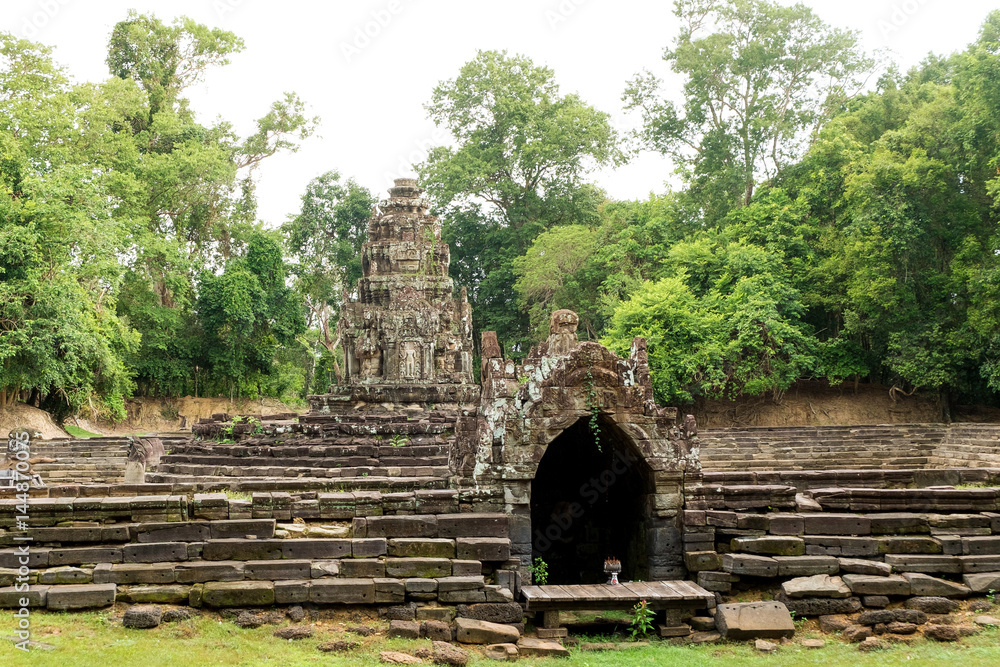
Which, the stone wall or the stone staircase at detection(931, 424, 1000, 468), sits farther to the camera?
the stone staircase at detection(931, 424, 1000, 468)

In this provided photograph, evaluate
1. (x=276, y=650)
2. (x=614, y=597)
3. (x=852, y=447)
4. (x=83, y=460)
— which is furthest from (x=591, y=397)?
(x=852, y=447)

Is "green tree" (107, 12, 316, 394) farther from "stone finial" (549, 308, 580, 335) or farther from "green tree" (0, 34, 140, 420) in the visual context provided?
"stone finial" (549, 308, 580, 335)

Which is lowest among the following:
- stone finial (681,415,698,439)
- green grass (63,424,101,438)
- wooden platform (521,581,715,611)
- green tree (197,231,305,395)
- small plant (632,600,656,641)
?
small plant (632,600,656,641)

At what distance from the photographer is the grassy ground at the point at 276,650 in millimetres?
7156

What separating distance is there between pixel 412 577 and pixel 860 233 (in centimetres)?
2529

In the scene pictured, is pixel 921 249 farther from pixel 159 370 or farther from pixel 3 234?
pixel 159 370

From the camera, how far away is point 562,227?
1626 inches

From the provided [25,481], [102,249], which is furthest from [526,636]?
[102,249]

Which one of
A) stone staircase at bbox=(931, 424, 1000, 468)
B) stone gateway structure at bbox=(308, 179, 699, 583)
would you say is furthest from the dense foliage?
stone gateway structure at bbox=(308, 179, 699, 583)

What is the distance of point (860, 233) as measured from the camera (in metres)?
29.5

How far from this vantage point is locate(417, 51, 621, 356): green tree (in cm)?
4459

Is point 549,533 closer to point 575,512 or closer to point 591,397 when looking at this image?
point 575,512

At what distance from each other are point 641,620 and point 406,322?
68.5 feet

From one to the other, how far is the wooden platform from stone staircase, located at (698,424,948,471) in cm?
1132
